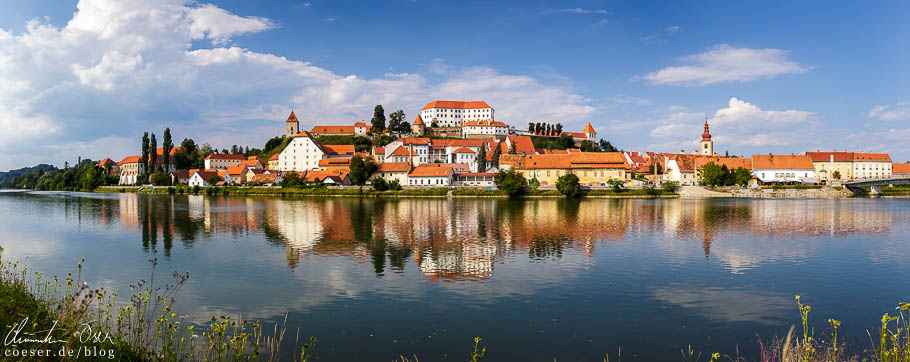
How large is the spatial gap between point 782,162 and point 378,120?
7897 cm

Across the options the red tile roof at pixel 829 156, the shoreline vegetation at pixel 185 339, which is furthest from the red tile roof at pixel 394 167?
the red tile roof at pixel 829 156

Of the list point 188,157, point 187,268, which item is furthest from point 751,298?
point 188,157

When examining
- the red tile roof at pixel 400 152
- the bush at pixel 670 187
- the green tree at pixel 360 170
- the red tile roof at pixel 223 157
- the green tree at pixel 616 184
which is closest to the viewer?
the green tree at pixel 616 184

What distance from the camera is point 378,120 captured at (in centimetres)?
11162

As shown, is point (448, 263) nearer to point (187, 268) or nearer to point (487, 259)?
point (487, 259)

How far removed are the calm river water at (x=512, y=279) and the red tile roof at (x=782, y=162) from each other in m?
69.0

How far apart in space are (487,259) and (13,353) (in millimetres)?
13690

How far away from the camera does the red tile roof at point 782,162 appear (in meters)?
90.2

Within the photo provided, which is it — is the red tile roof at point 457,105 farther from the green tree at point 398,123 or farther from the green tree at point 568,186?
the green tree at point 568,186

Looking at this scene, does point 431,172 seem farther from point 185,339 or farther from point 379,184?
point 185,339

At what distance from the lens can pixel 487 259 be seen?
17.9m

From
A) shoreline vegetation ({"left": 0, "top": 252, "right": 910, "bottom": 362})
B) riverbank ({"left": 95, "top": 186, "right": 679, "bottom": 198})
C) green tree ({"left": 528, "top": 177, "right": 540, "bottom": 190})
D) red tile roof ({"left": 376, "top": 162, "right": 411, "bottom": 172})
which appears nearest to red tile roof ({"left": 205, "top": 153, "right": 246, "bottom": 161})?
riverbank ({"left": 95, "top": 186, "right": 679, "bottom": 198})

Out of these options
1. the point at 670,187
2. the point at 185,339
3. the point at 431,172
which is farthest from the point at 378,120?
the point at 185,339

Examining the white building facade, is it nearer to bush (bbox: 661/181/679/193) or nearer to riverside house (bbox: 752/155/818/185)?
riverside house (bbox: 752/155/818/185)
